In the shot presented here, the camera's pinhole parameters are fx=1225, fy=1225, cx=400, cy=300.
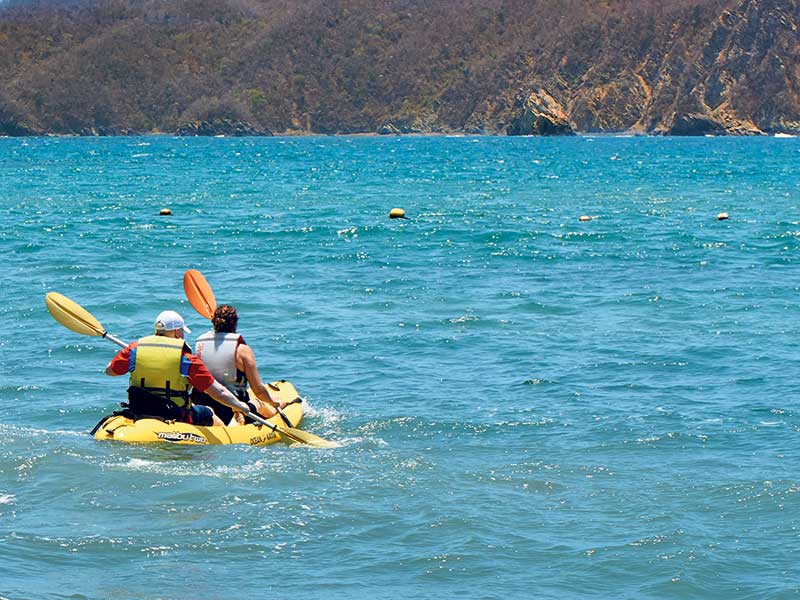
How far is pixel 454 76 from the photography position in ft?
573

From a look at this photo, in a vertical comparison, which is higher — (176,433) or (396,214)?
(176,433)

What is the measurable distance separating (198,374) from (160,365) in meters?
0.34

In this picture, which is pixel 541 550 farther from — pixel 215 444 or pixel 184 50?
pixel 184 50

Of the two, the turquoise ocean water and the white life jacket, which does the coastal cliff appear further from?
the white life jacket

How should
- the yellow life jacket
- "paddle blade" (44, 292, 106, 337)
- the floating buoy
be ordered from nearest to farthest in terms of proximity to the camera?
the yellow life jacket → "paddle blade" (44, 292, 106, 337) → the floating buoy

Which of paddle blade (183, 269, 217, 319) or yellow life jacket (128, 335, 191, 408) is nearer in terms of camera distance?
yellow life jacket (128, 335, 191, 408)

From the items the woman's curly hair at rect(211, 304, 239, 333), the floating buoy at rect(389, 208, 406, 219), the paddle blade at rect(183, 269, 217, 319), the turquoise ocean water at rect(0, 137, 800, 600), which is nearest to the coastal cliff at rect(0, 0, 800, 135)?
the floating buoy at rect(389, 208, 406, 219)

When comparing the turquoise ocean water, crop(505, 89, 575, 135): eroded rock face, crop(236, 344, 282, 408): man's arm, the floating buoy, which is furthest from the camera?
crop(505, 89, 575, 135): eroded rock face

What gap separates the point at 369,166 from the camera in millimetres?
69438

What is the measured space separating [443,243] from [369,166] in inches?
1683

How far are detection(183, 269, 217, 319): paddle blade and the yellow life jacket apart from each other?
98.6 inches

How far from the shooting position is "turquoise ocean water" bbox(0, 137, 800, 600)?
26.7ft

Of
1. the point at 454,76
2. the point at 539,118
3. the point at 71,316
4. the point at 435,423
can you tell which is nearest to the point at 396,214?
the point at 71,316

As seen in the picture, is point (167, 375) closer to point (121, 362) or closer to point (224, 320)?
point (121, 362)
